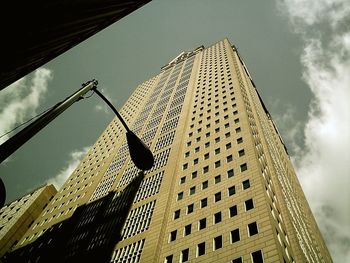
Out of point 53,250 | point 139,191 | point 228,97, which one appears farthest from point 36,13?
point 228,97

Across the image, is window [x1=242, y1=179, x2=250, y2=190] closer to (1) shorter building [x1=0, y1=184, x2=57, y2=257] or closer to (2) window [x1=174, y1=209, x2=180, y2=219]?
(2) window [x1=174, y1=209, x2=180, y2=219]

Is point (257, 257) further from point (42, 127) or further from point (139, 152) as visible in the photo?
point (42, 127)

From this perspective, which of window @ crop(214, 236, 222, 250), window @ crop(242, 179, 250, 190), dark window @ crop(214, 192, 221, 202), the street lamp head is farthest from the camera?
dark window @ crop(214, 192, 221, 202)

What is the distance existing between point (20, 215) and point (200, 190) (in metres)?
38.0

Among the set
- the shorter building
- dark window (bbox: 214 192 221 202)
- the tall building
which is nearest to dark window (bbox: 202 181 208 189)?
the tall building

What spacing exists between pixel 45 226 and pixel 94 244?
1630 centimetres

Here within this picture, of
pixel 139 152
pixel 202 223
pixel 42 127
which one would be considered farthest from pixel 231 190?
pixel 42 127

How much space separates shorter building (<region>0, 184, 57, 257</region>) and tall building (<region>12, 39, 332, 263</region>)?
19.3 ft

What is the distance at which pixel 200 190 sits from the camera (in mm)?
29766

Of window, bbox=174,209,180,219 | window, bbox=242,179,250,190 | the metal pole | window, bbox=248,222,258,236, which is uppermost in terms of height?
the metal pole

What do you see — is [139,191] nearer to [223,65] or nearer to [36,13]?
[36,13]

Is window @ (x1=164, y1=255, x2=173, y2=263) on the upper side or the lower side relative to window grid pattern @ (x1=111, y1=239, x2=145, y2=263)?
upper

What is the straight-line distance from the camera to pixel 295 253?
24188 millimetres

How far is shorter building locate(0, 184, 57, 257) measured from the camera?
49.4 metres
